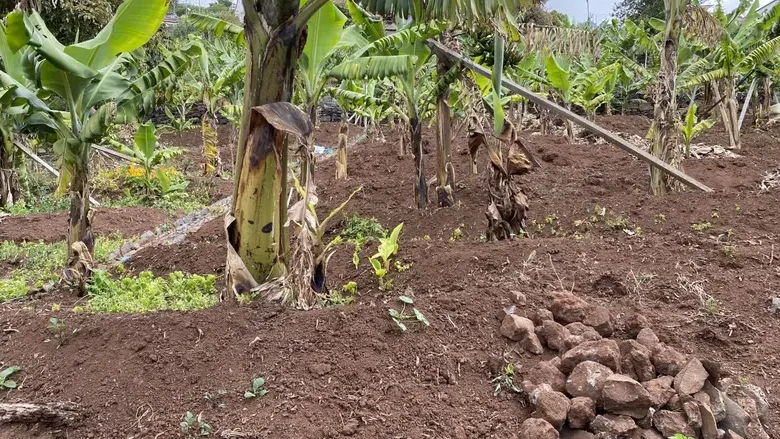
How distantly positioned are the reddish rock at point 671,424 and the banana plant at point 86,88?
4130 mm

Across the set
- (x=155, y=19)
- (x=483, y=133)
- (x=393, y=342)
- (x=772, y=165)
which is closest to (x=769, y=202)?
(x=483, y=133)

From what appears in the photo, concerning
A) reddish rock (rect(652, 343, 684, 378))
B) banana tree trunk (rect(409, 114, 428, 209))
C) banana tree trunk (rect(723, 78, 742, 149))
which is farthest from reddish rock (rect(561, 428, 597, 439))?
banana tree trunk (rect(723, 78, 742, 149))

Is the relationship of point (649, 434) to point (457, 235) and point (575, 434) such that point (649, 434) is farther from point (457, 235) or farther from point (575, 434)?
point (457, 235)

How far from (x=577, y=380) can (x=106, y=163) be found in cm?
1333

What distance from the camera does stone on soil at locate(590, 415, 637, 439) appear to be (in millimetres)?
2322

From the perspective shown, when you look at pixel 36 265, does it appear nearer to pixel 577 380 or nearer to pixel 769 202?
pixel 577 380

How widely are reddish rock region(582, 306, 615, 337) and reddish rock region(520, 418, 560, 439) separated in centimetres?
82

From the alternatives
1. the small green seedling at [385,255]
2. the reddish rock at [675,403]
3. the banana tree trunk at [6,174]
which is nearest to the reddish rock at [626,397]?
the reddish rock at [675,403]

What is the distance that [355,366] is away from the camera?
2.72 m

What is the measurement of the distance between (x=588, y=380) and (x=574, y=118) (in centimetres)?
326

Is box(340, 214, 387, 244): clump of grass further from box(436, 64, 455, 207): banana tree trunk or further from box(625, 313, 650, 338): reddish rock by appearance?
box(625, 313, 650, 338): reddish rock

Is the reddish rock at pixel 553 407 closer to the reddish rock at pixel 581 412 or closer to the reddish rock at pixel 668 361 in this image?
the reddish rock at pixel 581 412

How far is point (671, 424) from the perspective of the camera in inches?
91.3

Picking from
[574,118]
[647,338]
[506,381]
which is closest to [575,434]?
[506,381]
